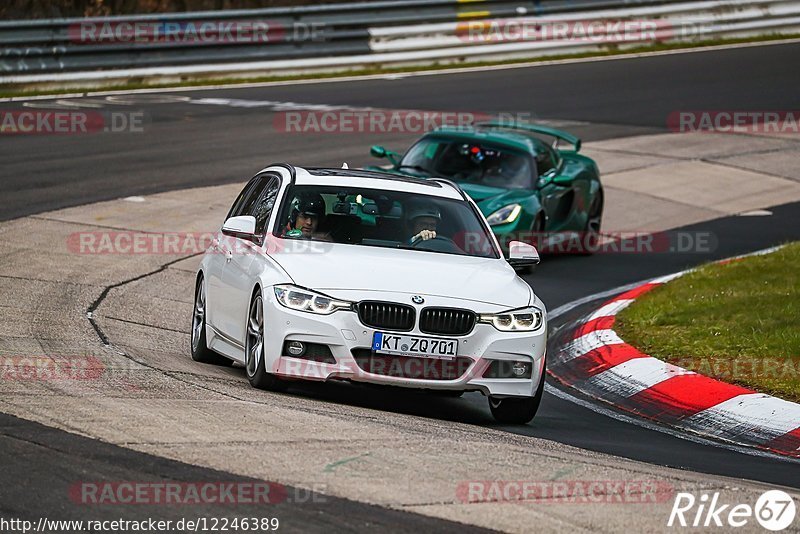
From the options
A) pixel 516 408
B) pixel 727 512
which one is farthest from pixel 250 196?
pixel 727 512

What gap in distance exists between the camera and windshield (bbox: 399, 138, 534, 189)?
1590 cm

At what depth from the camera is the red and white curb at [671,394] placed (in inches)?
356

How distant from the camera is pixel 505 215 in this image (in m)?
15.1

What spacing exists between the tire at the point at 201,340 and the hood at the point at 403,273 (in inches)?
54.2

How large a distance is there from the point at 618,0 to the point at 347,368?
25215 mm

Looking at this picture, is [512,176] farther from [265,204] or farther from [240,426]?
[240,426]

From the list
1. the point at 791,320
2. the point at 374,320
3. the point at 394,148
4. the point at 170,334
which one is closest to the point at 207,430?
the point at 374,320

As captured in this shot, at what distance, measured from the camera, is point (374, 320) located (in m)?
8.43

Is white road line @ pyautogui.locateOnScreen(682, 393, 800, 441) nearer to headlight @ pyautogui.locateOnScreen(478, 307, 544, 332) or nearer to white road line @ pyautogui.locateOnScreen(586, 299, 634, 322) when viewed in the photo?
headlight @ pyautogui.locateOnScreen(478, 307, 544, 332)

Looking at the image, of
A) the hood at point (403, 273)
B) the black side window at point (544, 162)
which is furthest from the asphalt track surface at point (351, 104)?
the hood at point (403, 273)

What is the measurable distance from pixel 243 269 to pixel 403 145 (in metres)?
13.0

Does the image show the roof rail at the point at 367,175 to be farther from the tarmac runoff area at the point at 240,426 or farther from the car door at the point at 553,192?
the car door at the point at 553,192

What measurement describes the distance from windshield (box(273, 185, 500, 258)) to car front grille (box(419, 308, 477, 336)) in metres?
1.02

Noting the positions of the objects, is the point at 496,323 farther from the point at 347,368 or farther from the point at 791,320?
the point at 791,320
